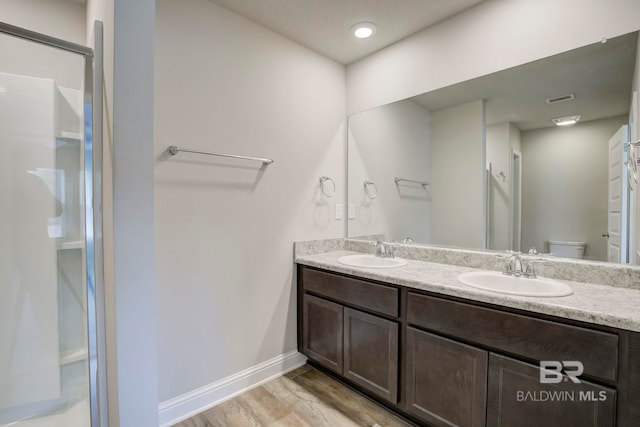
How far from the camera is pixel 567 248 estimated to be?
1.59 meters

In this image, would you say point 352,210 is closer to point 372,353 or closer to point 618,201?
point 372,353

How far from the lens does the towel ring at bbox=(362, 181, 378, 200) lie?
2.53 meters

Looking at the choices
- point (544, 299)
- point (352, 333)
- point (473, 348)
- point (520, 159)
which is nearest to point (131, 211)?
point (352, 333)

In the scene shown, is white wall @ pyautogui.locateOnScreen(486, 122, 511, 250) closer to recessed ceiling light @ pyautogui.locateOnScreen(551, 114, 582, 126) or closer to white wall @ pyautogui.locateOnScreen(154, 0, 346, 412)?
recessed ceiling light @ pyautogui.locateOnScreen(551, 114, 582, 126)

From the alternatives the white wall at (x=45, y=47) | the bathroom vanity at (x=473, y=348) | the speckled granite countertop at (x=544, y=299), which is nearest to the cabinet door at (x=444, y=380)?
the bathroom vanity at (x=473, y=348)

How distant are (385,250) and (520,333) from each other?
1100 millimetres

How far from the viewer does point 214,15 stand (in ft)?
6.04

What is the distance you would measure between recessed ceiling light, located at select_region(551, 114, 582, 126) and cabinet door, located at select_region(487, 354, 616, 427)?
1247 mm

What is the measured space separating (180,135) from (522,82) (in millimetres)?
1948

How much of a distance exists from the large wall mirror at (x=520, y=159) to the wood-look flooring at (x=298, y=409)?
113 cm

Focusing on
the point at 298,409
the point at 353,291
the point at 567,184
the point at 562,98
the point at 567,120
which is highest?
the point at 562,98

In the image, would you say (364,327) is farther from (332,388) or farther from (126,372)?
(126,372)

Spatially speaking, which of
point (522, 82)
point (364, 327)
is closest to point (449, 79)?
point (522, 82)

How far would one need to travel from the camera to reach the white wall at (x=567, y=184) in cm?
153
